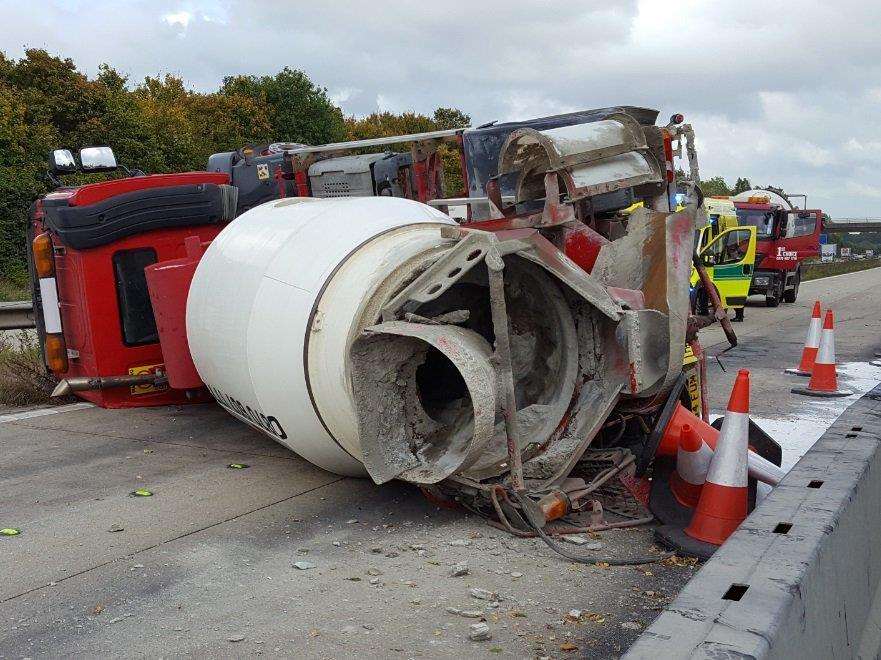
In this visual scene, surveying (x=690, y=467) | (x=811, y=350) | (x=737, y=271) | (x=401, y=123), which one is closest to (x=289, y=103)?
(x=401, y=123)

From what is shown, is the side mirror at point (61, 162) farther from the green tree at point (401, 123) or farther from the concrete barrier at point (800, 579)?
the green tree at point (401, 123)

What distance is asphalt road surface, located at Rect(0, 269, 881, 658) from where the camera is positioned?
11.5 feet

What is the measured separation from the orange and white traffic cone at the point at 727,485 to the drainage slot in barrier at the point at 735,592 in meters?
1.72

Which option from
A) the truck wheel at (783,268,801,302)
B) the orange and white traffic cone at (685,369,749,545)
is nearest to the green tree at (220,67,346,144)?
the truck wheel at (783,268,801,302)

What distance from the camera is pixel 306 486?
5.48 m

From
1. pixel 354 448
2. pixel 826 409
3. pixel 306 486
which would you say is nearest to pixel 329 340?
pixel 354 448

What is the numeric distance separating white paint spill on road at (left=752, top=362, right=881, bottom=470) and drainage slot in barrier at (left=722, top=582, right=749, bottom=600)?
3469 millimetres

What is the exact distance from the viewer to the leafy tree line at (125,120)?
2330 centimetres

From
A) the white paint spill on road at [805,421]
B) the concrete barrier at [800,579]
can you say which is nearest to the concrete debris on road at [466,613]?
the concrete barrier at [800,579]

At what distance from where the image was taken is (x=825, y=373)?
8867mm

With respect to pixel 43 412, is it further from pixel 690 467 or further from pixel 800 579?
pixel 800 579

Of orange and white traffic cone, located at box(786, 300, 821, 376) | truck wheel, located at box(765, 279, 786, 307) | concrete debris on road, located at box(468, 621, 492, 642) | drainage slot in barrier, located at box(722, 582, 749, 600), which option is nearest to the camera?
drainage slot in barrier, located at box(722, 582, 749, 600)

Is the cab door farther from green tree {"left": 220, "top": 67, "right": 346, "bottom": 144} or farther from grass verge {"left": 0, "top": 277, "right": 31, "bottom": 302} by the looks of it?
green tree {"left": 220, "top": 67, "right": 346, "bottom": 144}

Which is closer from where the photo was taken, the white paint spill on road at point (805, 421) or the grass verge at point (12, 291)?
the white paint spill on road at point (805, 421)
